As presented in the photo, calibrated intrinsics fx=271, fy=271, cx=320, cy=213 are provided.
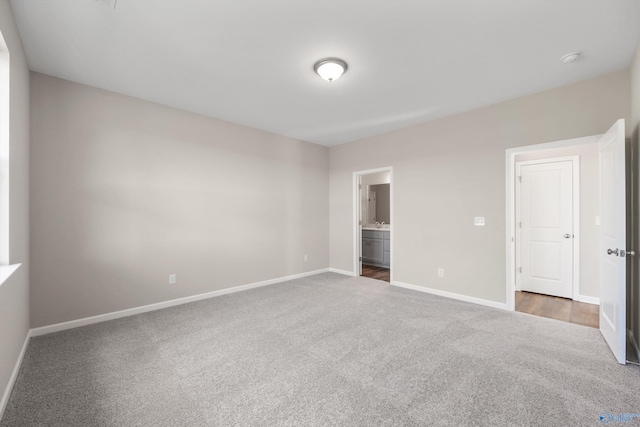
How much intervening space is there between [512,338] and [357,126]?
3.51 metres

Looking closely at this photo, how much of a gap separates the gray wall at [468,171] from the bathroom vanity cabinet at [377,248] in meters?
1.38

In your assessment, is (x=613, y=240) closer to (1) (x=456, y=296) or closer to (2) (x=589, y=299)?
(1) (x=456, y=296)

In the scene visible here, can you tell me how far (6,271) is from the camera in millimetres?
1824

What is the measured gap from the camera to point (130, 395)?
6.06ft

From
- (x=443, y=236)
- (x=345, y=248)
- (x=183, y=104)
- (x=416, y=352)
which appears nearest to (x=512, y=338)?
(x=416, y=352)

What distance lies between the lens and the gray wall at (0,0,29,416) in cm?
177

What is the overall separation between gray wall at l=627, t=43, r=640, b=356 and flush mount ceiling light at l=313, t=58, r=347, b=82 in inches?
101

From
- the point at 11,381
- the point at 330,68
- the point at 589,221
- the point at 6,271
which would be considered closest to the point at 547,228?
the point at 589,221

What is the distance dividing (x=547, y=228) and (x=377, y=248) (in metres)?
3.07

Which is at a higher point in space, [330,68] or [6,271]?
[330,68]

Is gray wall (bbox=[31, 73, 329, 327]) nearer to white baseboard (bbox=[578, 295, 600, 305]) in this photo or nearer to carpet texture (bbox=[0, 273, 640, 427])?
carpet texture (bbox=[0, 273, 640, 427])

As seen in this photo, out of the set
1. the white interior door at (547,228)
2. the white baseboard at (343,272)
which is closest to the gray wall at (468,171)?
the white baseboard at (343,272)

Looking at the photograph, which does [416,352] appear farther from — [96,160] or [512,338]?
[96,160]

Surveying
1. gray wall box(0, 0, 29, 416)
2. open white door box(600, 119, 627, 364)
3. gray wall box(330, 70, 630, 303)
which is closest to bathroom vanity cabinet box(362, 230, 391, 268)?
gray wall box(330, 70, 630, 303)
